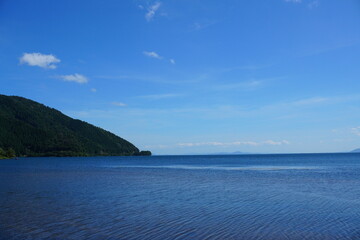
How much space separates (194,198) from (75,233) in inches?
539

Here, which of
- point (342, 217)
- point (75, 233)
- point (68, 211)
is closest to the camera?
point (75, 233)

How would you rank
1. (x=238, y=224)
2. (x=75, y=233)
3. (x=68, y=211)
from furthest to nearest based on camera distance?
(x=68, y=211)
(x=238, y=224)
(x=75, y=233)

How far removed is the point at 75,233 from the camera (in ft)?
51.5

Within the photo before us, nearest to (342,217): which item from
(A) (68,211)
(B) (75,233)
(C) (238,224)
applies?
(C) (238,224)

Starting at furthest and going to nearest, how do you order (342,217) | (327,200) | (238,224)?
(327,200), (342,217), (238,224)

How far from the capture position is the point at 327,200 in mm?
26625

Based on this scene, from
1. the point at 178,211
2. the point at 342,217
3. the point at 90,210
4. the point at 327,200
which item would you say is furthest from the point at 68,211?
the point at 327,200

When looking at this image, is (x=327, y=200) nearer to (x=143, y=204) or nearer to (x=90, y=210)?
(x=143, y=204)

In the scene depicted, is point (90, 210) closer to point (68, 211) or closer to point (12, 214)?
point (68, 211)

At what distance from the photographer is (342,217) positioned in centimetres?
1981

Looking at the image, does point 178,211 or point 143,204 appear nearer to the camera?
point 178,211

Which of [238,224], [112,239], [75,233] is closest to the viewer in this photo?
[112,239]

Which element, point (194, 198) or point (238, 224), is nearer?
point (238, 224)

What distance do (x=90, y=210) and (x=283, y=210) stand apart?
13358 millimetres
